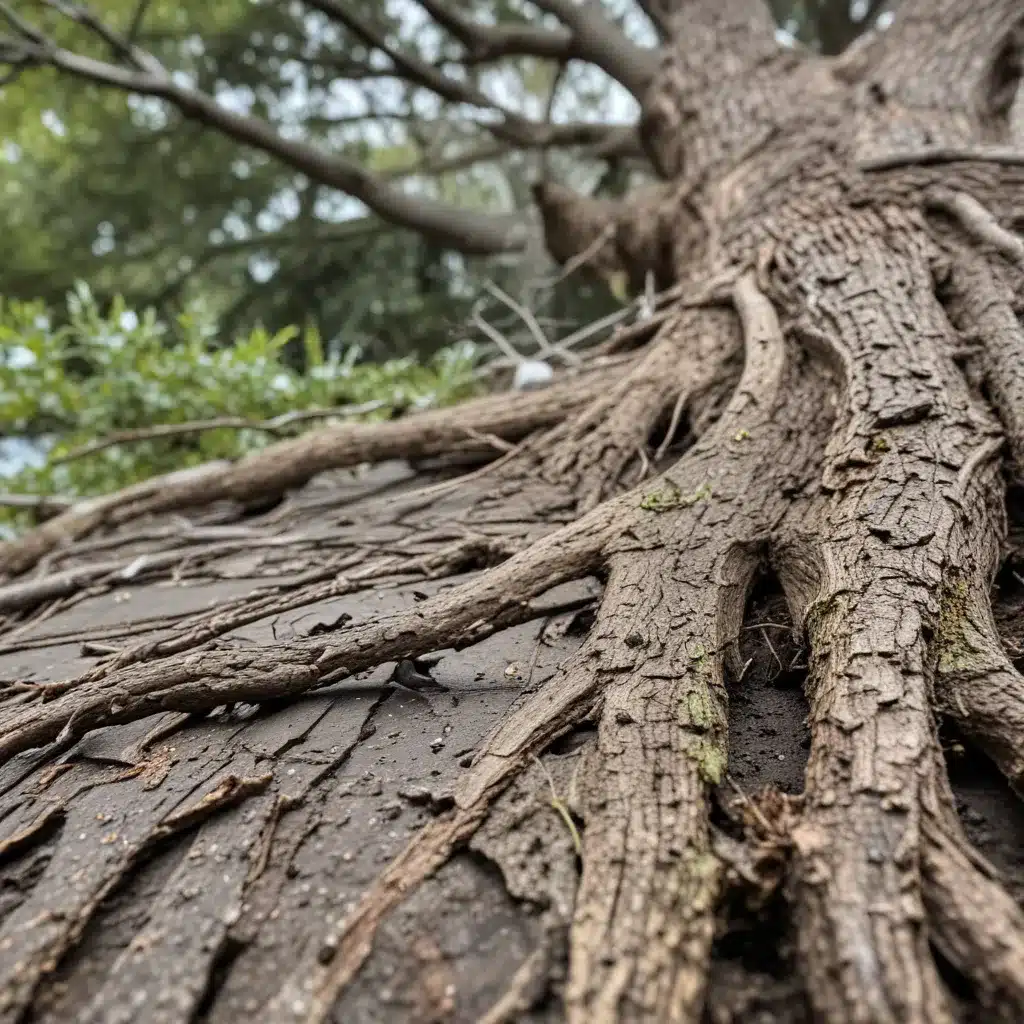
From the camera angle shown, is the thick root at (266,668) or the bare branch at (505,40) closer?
the thick root at (266,668)

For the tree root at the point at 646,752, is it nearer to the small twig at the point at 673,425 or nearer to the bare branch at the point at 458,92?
the small twig at the point at 673,425

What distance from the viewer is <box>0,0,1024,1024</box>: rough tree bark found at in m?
0.82

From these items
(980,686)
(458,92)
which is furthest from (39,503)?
(458,92)

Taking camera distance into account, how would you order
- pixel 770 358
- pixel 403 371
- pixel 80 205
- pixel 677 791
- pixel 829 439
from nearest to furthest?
pixel 677 791
pixel 829 439
pixel 770 358
pixel 403 371
pixel 80 205

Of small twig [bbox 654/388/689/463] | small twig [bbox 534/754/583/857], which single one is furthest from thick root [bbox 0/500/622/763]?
small twig [bbox 654/388/689/463]

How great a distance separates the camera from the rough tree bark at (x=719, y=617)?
82cm

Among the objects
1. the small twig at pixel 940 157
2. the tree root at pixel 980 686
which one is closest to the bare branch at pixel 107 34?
the small twig at pixel 940 157

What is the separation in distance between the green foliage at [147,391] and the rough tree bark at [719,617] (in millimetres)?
1254

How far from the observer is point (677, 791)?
1004mm

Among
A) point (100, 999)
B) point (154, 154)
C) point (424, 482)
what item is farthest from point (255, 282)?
point (100, 999)

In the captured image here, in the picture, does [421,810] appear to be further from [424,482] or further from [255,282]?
[255,282]

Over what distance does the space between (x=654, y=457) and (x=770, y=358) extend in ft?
1.57

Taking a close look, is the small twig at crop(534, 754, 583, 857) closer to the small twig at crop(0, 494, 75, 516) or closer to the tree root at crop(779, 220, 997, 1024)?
the tree root at crop(779, 220, 997, 1024)

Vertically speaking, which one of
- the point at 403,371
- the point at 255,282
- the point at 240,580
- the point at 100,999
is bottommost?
the point at 100,999
